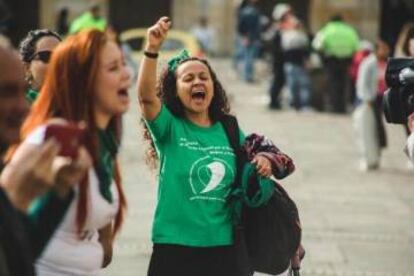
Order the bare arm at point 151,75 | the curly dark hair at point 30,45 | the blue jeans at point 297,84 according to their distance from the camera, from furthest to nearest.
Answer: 1. the blue jeans at point 297,84
2. the curly dark hair at point 30,45
3. the bare arm at point 151,75

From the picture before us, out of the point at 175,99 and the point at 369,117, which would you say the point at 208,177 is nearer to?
the point at 175,99

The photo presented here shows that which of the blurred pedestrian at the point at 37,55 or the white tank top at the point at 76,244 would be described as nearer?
the white tank top at the point at 76,244

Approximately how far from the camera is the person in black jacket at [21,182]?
3227 mm

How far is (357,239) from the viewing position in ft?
34.4

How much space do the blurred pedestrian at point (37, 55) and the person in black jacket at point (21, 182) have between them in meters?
1.83

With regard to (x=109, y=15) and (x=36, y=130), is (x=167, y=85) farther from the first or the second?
(x=109, y=15)

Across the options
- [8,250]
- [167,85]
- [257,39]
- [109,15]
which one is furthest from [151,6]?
[8,250]

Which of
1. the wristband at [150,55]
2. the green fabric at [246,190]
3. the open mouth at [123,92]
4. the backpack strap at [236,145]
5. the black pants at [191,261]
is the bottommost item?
the black pants at [191,261]

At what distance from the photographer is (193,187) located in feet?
17.4

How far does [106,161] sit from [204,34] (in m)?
26.2

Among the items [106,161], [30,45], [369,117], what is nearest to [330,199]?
[369,117]

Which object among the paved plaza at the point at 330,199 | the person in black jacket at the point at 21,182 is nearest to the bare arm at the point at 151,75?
the person in black jacket at the point at 21,182

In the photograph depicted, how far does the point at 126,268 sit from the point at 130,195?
3.47 meters

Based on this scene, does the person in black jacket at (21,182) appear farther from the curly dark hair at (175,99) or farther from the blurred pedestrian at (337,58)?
the blurred pedestrian at (337,58)
